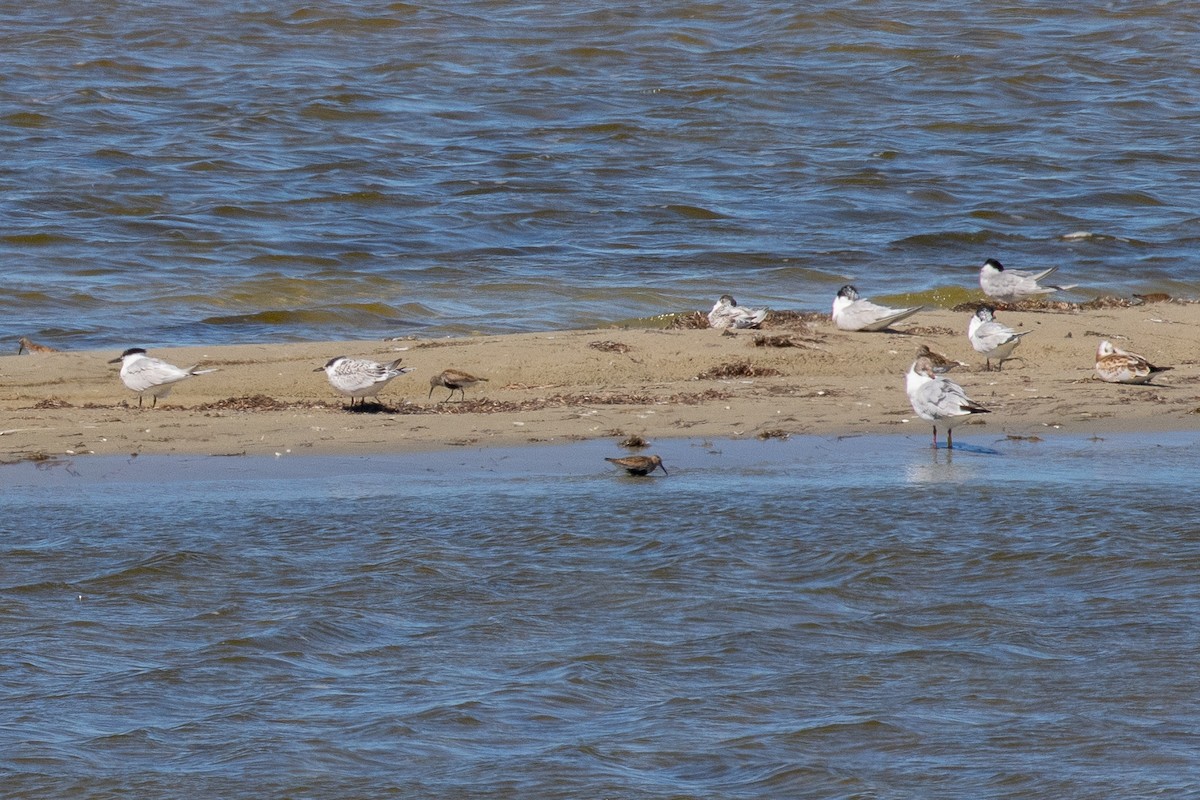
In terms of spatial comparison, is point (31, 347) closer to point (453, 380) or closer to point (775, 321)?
point (453, 380)

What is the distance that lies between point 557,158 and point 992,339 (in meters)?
10.0

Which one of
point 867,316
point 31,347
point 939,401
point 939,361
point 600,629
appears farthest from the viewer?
point 867,316

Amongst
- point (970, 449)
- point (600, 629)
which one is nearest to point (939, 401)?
point (970, 449)

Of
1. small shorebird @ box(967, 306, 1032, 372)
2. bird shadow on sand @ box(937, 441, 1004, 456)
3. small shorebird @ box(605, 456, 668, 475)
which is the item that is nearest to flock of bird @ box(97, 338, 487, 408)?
small shorebird @ box(605, 456, 668, 475)

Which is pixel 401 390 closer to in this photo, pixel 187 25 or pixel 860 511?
pixel 860 511

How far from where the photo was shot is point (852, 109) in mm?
22156

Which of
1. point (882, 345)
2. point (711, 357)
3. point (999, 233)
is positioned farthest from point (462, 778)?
point (999, 233)

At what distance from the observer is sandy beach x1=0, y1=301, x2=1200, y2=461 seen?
8.31 meters

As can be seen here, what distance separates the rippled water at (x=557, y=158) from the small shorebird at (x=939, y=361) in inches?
114

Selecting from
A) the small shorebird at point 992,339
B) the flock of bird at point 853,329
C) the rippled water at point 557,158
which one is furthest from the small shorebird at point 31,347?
the small shorebird at point 992,339

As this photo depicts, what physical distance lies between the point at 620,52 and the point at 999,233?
32.4 ft

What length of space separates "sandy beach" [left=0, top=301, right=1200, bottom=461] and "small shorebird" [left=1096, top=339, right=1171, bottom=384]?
72mm

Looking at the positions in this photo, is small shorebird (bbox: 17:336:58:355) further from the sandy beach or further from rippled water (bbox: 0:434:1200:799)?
rippled water (bbox: 0:434:1200:799)

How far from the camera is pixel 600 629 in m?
5.18
